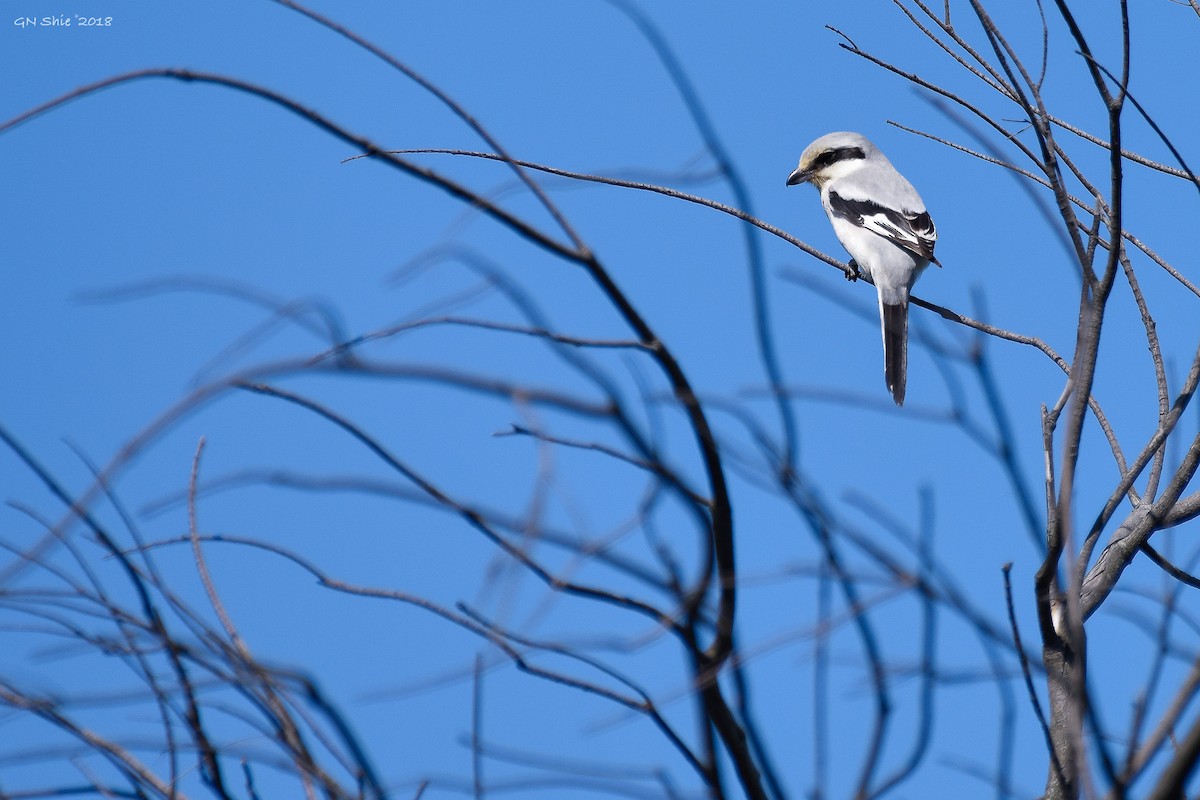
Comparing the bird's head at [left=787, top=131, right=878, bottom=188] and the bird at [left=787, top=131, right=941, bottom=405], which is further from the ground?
the bird's head at [left=787, top=131, right=878, bottom=188]

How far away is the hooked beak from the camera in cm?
648

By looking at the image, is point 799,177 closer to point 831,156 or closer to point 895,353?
point 831,156

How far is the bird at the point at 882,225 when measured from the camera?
193 inches

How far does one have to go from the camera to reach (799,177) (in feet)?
21.3

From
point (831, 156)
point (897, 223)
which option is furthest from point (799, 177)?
point (897, 223)

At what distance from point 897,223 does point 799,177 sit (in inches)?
53.4

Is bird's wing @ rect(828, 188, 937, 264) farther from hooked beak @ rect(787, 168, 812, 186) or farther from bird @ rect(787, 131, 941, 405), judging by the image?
hooked beak @ rect(787, 168, 812, 186)

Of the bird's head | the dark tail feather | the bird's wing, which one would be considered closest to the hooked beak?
the bird's head

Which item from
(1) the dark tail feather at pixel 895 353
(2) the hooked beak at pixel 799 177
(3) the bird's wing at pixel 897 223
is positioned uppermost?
(2) the hooked beak at pixel 799 177

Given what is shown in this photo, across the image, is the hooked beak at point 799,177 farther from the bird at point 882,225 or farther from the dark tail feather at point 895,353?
the dark tail feather at point 895,353

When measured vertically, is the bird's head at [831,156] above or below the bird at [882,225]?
above

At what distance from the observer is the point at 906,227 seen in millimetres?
5203

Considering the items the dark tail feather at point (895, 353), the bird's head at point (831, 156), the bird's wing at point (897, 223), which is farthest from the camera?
the bird's head at point (831, 156)

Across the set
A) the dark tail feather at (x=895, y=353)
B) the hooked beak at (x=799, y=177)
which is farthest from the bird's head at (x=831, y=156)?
the dark tail feather at (x=895, y=353)
